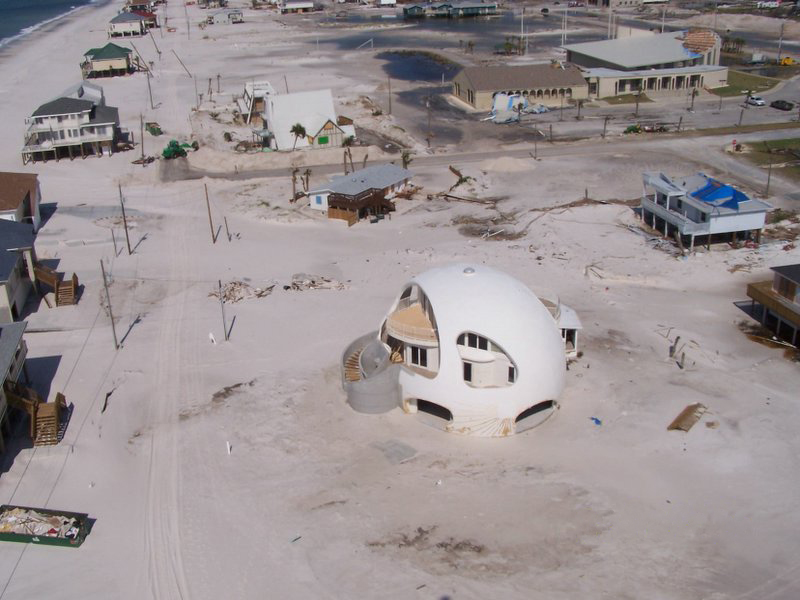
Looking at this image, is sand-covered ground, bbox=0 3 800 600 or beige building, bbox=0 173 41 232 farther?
beige building, bbox=0 173 41 232

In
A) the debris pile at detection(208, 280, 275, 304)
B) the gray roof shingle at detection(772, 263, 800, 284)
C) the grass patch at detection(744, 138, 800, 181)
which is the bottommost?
the debris pile at detection(208, 280, 275, 304)

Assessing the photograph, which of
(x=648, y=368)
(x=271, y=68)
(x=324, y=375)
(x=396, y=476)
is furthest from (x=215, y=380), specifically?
(x=271, y=68)

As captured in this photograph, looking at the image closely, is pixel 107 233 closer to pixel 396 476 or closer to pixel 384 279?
pixel 384 279

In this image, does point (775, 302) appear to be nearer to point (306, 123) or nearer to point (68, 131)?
point (306, 123)

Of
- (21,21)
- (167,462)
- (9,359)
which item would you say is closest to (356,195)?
(9,359)

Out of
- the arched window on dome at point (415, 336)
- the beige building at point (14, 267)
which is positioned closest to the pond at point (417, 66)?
the beige building at point (14, 267)

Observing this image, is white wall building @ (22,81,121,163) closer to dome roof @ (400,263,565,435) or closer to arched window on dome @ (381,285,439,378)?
arched window on dome @ (381,285,439,378)

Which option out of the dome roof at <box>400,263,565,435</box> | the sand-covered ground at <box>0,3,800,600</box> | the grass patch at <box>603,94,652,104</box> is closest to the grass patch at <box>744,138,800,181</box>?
the sand-covered ground at <box>0,3,800,600</box>
